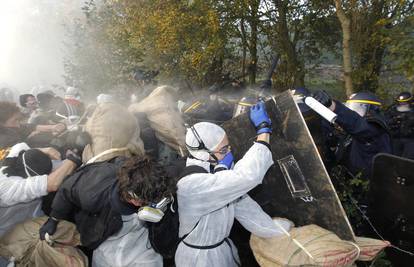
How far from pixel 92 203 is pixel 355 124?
7.06 ft

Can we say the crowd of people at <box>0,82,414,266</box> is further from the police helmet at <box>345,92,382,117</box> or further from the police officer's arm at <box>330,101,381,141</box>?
the police helmet at <box>345,92,382,117</box>

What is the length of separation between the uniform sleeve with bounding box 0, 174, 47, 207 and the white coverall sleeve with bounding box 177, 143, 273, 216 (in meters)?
1.11

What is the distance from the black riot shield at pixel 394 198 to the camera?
230 centimetres

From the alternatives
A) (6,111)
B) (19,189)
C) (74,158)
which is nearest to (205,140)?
(74,158)

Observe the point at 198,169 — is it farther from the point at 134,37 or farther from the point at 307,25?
the point at 307,25

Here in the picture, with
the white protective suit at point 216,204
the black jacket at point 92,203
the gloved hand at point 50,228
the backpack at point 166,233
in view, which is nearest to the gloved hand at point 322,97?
the white protective suit at point 216,204

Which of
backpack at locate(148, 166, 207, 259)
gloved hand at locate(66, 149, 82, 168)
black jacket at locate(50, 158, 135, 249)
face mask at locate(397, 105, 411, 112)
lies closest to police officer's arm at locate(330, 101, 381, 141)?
face mask at locate(397, 105, 411, 112)

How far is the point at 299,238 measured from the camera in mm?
2164

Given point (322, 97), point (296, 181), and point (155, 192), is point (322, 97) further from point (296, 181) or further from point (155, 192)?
point (155, 192)

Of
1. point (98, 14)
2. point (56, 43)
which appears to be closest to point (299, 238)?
point (98, 14)

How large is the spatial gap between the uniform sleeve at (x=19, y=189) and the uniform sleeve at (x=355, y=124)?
2379 millimetres

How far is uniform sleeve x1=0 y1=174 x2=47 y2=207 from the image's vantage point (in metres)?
2.34

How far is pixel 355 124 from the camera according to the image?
2.73m

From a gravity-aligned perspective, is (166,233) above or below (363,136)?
below
